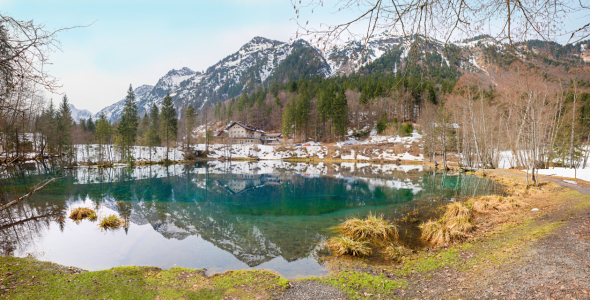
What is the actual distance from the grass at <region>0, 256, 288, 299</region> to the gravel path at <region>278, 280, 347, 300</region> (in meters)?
0.24

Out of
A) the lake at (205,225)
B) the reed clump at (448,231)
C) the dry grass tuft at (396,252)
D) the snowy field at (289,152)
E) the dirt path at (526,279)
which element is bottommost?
the lake at (205,225)

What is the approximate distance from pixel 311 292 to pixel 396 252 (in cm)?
359

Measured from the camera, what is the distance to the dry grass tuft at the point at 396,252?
738 cm

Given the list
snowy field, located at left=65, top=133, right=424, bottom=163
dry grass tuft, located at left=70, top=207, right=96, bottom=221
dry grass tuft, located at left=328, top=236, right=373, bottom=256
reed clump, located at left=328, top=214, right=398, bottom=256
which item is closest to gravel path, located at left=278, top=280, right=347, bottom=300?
dry grass tuft, located at left=328, top=236, right=373, bottom=256

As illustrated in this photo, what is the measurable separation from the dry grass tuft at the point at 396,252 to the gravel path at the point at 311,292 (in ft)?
9.09

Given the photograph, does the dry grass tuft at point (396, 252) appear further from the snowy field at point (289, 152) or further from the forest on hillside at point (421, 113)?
the snowy field at point (289, 152)

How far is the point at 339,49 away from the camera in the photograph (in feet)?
11.9

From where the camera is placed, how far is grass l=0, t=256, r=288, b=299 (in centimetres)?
520

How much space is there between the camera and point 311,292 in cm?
549

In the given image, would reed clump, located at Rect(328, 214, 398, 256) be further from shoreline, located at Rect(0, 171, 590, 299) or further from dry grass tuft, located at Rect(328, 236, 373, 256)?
shoreline, located at Rect(0, 171, 590, 299)

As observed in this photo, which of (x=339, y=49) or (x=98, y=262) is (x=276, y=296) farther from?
(x=98, y=262)

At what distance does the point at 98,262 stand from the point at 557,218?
15233mm

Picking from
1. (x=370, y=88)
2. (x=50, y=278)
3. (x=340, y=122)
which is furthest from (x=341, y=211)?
(x=370, y=88)

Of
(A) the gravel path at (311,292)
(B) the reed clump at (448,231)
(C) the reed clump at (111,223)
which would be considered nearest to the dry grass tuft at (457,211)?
(B) the reed clump at (448,231)
